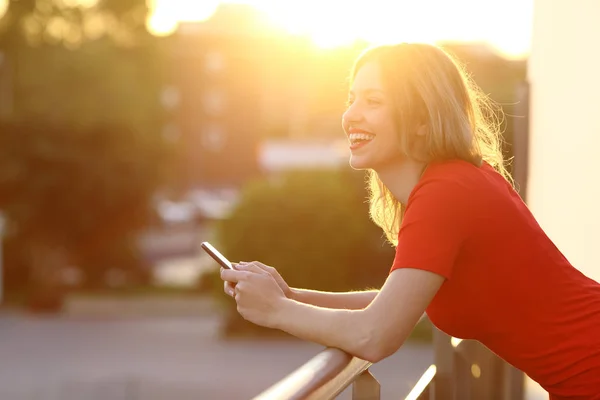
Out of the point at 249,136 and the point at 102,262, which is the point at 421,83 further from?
the point at 249,136

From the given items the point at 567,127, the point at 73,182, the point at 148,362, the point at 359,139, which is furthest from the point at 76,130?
→ the point at 359,139

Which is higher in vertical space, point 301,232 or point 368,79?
point 368,79

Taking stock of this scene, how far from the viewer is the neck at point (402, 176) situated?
7.01 ft

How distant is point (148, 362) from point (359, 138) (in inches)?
485

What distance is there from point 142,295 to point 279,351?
1031 centimetres

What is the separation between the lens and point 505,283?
1969 mm

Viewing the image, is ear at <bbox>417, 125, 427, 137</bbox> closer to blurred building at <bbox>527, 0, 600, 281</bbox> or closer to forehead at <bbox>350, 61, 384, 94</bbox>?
forehead at <bbox>350, 61, 384, 94</bbox>

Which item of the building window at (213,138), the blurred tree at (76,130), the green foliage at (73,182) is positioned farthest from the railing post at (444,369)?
the building window at (213,138)

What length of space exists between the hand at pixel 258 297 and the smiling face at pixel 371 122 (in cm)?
39

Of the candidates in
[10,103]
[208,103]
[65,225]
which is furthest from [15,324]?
[208,103]

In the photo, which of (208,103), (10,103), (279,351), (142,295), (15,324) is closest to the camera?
(279,351)

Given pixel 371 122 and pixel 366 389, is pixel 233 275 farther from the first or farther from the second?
pixel 371 122

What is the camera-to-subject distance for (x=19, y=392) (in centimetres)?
1166

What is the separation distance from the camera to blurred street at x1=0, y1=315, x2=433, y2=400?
11508mm
